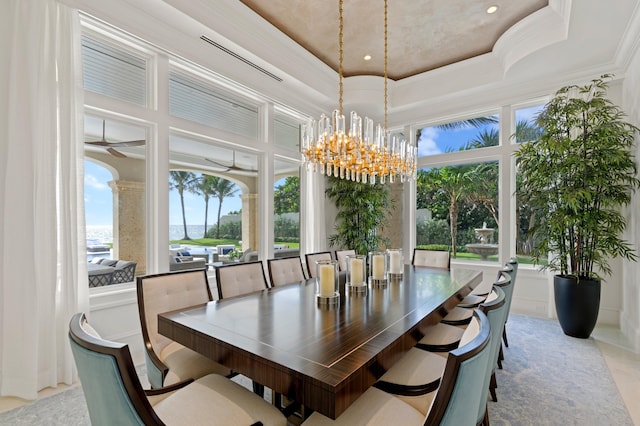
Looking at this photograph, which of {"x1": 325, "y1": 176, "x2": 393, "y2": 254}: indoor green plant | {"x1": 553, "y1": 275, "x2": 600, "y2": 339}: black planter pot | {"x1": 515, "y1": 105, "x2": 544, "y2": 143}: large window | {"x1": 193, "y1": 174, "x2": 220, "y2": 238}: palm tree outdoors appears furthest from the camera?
{"x1": 325, "y1": 176, "x2": 393, "y2": 254}: indoor green plant

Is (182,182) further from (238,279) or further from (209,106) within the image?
(238,279)

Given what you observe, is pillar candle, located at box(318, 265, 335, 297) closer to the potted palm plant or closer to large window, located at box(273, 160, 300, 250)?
large window, located at box(273, 160, 300, 250)

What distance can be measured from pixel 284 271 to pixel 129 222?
65.8 inches

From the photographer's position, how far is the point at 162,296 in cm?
208

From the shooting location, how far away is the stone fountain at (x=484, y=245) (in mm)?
4865

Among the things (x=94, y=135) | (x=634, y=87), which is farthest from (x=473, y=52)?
(x=94, y=135)

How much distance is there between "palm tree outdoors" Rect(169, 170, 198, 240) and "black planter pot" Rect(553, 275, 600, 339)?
14.7ft

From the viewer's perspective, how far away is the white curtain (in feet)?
7.54

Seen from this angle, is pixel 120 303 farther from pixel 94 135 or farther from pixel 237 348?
pixel 237 348


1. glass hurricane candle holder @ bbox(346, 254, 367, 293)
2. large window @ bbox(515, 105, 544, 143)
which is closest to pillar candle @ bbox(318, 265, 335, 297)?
glass hurricane candle holder @ bbox(346, 254, 367, 293)

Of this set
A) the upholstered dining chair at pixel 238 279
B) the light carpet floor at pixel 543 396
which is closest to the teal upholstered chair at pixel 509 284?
the light carpet floor at pixel 543 396

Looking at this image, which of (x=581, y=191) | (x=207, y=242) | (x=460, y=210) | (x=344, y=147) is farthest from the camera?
(x=460, y=210)

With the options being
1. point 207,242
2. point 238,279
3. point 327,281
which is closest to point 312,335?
point 327,281

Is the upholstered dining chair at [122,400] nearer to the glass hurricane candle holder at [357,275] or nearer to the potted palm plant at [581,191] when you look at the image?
the glass hurricane candle holder at [357,275]
